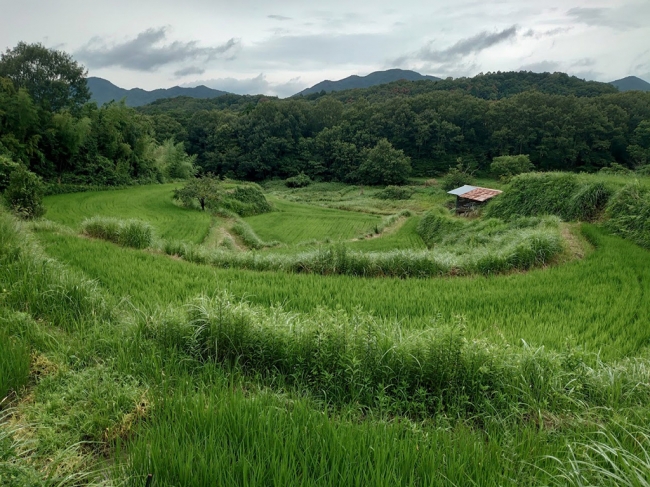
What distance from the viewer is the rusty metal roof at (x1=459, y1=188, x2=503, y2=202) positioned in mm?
20234

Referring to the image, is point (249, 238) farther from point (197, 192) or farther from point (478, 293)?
point (478, 293)

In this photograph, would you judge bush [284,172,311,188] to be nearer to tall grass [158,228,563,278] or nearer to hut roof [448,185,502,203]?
hut roof [448,185,502,203]

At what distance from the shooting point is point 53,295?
4.47 meters

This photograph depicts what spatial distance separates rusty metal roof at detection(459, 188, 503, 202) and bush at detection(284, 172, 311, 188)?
38960 millimetres

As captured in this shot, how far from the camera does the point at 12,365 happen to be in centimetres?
295

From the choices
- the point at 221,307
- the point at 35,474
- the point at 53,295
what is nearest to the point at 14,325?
the point at 53,295

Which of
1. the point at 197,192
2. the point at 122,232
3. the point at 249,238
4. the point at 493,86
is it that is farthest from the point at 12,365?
the point at 493,86

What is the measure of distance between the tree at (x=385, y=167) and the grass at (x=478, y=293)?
159 feet

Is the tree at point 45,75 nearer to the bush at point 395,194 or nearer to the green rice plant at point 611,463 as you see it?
the bush at point 395,194

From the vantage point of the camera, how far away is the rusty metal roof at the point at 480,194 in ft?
66.4

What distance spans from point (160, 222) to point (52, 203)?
7.83 m

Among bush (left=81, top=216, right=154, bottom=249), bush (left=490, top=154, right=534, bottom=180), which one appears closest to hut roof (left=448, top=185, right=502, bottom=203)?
bush (left=81, top=216, right=154, bottom=249)

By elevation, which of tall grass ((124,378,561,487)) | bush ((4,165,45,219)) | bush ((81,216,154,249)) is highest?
bush ((4,165,45,219))

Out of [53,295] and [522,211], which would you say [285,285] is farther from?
[522,211]
